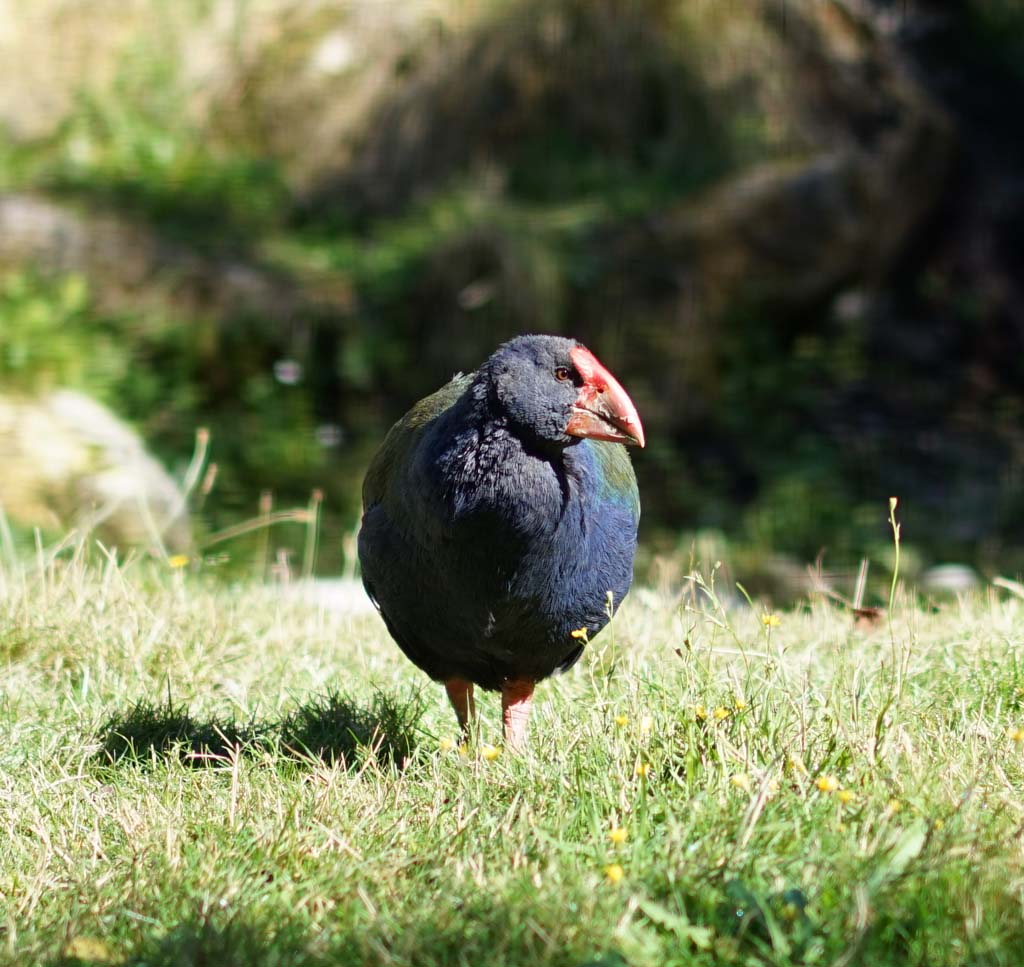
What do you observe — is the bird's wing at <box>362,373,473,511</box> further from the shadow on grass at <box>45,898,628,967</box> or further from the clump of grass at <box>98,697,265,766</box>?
the shadow on grass at <box>45,898,628,967</box>

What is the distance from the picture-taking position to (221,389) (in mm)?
7559

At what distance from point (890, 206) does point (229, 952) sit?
23.0 feet

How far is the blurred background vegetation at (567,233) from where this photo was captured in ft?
24.1

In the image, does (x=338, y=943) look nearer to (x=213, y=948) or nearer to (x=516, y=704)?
(x=213, y=948)

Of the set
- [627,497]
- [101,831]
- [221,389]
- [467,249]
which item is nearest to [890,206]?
[467,249]

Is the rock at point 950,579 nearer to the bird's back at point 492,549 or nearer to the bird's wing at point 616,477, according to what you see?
the bird's wing at point 616,477

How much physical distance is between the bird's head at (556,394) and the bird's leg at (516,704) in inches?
25.0

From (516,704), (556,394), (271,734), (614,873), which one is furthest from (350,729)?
(614,873)

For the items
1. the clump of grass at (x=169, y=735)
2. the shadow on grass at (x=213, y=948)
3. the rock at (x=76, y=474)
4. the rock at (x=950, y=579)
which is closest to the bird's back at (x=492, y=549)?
the clump of grass at (x=169, y=735)

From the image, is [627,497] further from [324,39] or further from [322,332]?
[324,39]

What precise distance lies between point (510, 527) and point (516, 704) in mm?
582

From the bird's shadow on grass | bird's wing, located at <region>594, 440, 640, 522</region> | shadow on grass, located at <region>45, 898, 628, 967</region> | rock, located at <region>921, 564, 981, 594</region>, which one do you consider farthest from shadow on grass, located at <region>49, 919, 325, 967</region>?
rock, located at <region>921, 564, 981, 594</region>

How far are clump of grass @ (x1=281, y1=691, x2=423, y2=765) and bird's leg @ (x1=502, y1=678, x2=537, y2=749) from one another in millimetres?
229

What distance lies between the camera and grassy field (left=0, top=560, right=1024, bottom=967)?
2.16 meters
